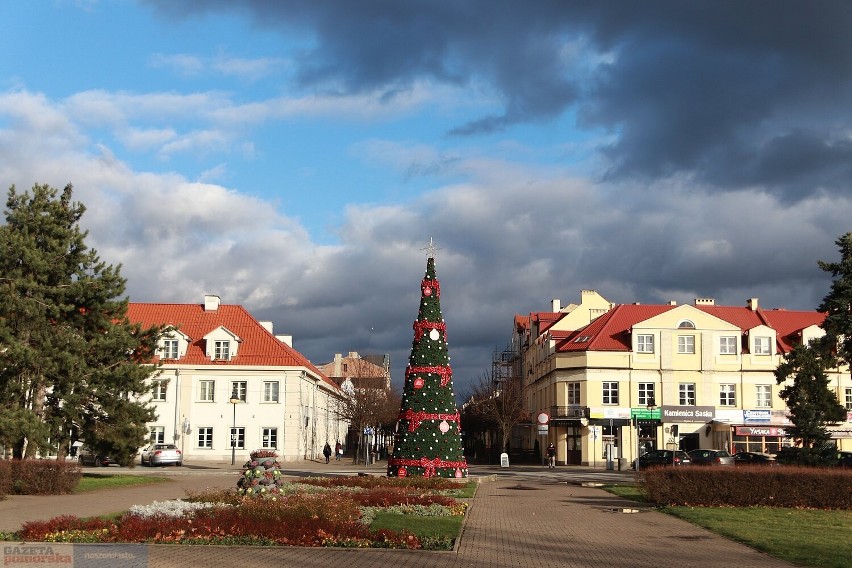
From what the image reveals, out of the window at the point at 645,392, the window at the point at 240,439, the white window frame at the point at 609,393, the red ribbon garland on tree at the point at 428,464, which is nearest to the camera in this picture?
the red ribbon garland on tree at the point at 428,464

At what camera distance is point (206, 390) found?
62094 millimetres

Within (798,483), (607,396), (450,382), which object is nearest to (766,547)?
(798,483)

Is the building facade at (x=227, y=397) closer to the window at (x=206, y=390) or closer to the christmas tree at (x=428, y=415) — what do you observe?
the window at (x=206, y=390)

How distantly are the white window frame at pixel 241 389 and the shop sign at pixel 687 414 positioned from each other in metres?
29.0

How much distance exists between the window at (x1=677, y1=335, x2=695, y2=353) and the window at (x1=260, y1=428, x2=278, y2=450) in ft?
95.0

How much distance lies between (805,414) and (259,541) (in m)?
33.0

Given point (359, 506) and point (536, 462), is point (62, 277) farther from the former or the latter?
point (536, 462)

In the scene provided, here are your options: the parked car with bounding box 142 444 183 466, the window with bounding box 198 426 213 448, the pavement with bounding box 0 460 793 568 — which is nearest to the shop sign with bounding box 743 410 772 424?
the window with bounding box 198 426 213 448

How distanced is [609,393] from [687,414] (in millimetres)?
5550

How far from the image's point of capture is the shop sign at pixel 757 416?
207ft

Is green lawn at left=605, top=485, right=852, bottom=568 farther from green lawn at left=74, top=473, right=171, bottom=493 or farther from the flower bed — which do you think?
green lawn at left=74, top=473, right=171, bottom=493

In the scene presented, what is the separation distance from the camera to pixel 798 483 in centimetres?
2339

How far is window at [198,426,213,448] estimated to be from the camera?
6138 cm

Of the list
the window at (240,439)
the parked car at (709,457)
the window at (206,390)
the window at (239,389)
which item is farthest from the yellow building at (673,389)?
the window at (206,390)
